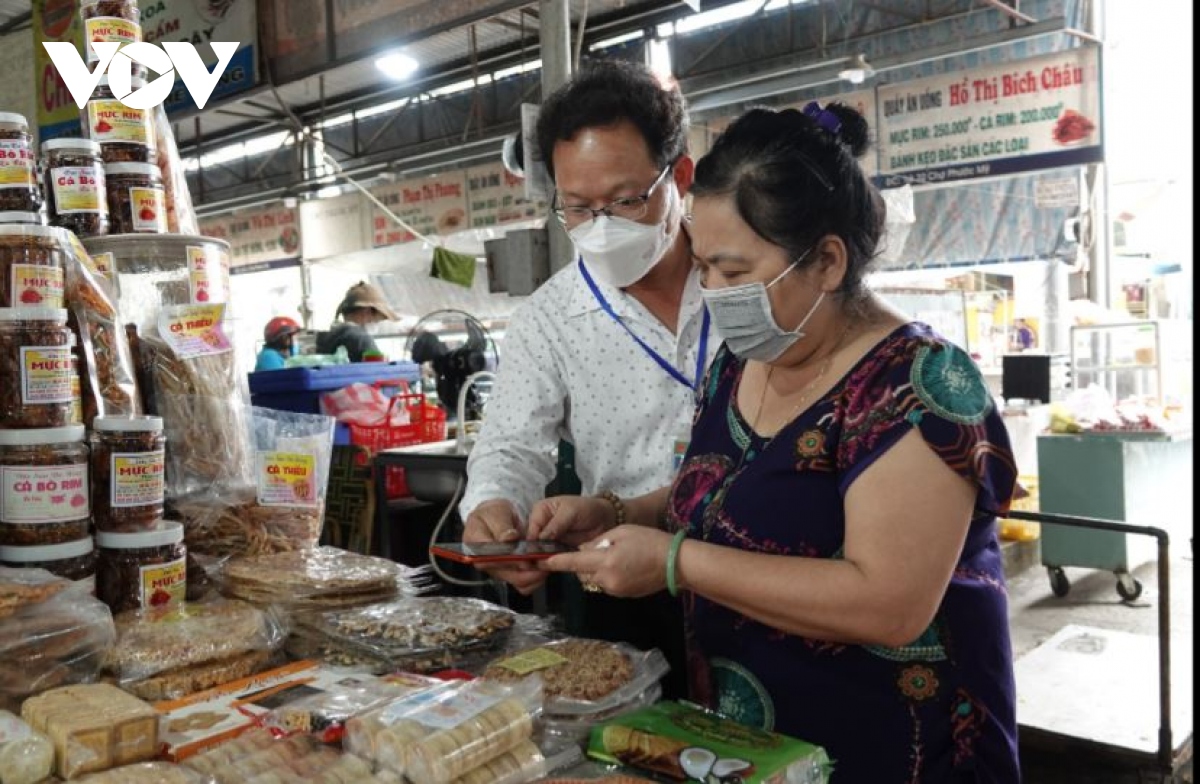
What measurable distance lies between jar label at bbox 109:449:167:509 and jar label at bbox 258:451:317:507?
11.4 inches

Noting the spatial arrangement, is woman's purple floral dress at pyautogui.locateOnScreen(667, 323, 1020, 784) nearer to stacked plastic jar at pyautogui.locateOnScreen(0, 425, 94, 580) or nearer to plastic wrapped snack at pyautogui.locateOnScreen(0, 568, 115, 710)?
plastic wrapped snack at pyautogui.locateOnScreen(0, 568, 115, 710)

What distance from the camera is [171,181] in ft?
7.01

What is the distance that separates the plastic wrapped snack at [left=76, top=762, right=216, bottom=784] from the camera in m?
1.04

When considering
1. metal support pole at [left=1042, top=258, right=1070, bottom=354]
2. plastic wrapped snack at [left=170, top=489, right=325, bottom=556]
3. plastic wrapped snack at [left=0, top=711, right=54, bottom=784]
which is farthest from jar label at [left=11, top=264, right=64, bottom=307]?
metal support pole at [left=1042, top=258, right=1070, bottom=354]

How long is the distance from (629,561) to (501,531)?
416 millimetres


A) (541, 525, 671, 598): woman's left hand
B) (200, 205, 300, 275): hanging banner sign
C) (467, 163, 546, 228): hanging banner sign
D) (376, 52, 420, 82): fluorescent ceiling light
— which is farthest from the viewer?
(200, 205, 300, 275): hanging banner sign

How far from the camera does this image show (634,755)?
1.11 meters

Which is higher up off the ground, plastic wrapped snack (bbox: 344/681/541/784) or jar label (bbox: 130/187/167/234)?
jar label (bbox: 130/187/167/234)

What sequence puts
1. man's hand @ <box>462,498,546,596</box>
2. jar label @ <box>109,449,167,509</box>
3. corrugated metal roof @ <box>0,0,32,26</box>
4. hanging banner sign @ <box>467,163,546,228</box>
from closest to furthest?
man's hand @ <box>462,498,546,596</box> < jar label @ <box>109,449,167,509</box> < corrugated metal roof @ <box>0,0,32,26</box> < hanging banner sign @ <box>467,163,546,228</box>

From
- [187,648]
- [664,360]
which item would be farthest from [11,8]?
[187,648]

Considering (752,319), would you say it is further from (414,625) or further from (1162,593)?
(1162,593)

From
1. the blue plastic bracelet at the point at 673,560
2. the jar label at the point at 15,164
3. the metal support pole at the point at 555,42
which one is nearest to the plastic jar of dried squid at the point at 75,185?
the jar label at the point at 15,164

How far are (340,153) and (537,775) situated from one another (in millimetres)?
11821

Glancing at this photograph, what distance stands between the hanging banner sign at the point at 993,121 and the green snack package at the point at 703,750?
655 centimetres
